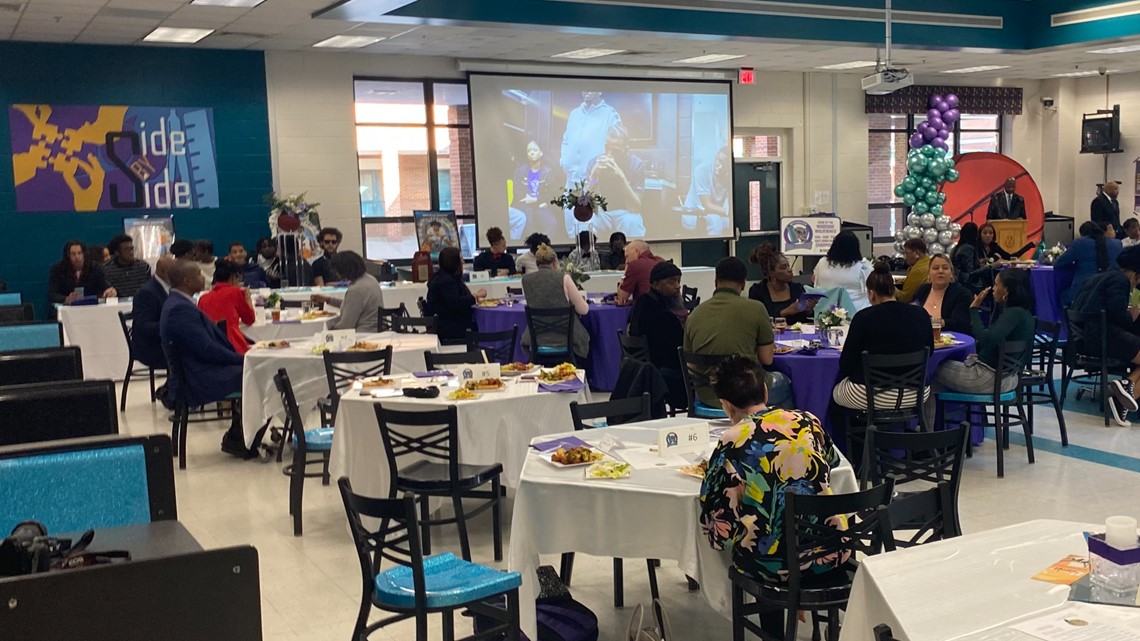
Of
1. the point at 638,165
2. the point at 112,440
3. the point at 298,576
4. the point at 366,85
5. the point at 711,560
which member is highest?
the point at 366,85

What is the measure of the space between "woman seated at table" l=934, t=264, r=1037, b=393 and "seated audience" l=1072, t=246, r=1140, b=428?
1390 millimetres

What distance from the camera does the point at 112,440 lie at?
8.46 ft

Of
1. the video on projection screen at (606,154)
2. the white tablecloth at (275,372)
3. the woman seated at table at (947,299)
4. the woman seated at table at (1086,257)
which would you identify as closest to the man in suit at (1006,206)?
the video on projection screen at (606,154)

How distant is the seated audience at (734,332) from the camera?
19.4ft

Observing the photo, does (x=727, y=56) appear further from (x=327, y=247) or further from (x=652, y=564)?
(x=652, y=564)

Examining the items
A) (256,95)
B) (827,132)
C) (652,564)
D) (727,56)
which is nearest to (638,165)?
(727,56)

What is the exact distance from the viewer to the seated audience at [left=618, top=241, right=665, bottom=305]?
29.0 feet

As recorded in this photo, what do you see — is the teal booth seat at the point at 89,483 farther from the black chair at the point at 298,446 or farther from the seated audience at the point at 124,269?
the seated audience at the point at 124,269

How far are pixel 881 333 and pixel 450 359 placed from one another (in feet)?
8.14

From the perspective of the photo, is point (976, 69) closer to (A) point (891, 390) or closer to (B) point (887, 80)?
(B) point (887, 80)

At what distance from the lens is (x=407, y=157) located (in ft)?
46.0

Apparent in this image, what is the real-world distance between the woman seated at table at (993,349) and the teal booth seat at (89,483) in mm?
5003

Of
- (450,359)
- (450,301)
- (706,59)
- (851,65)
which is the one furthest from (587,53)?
(450,359)

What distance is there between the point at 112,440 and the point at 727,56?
41.6 feet
